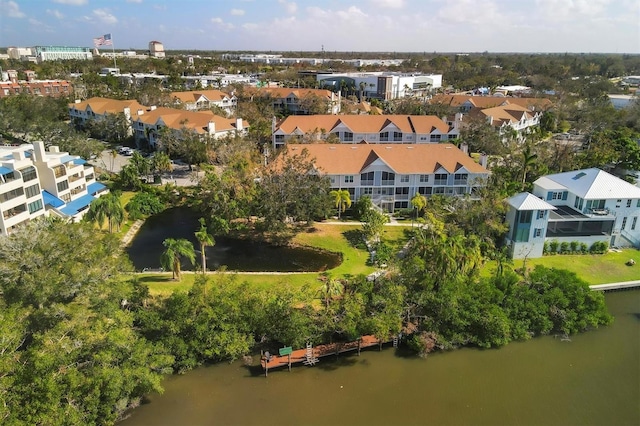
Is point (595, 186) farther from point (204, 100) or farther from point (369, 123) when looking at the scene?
point (204, 100)

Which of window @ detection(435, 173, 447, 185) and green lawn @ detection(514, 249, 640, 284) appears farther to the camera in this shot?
→ window @ detection(435, 173, 447, 185)

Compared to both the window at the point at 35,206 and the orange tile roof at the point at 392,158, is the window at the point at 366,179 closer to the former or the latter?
the orange tile roof at the point at 392,158

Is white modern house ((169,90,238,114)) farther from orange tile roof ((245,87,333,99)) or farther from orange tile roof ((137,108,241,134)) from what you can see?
orange tile roof ((137,108,241,134))

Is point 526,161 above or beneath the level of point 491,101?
beneath

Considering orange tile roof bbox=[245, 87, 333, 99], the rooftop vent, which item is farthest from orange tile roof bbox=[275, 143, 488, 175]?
orange tile roof bbox=[245, 87, 333, 99]

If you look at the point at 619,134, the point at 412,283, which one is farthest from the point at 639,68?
the point at 412,283

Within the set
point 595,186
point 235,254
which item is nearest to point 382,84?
point 595,186
